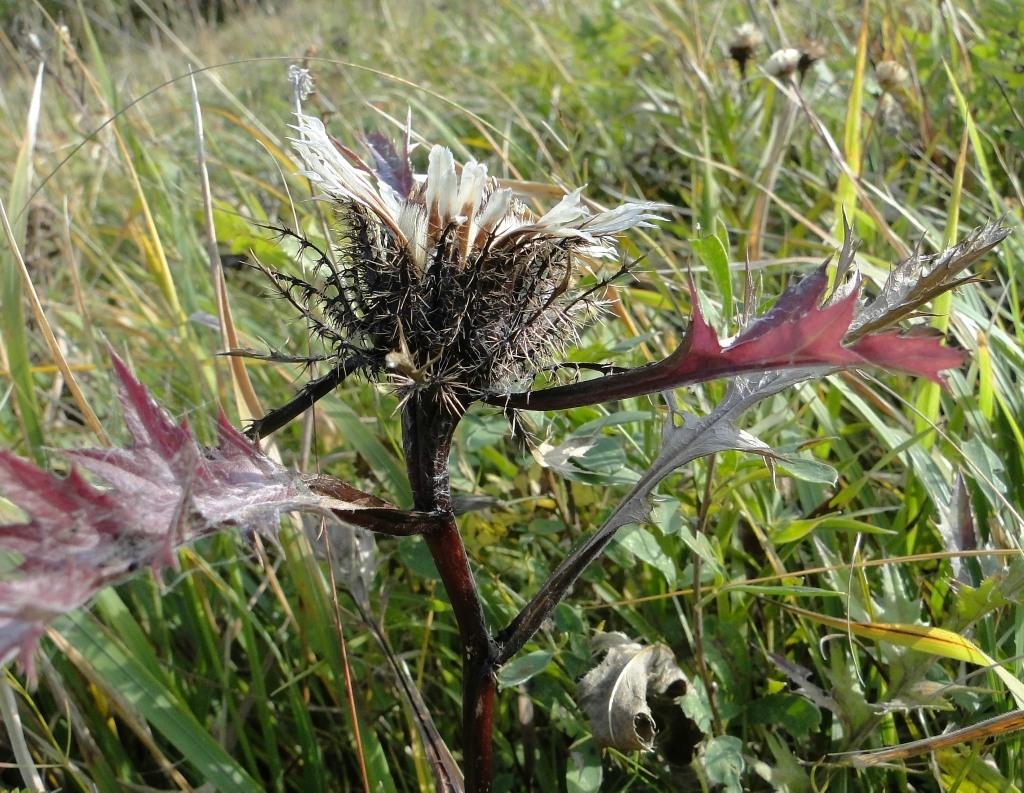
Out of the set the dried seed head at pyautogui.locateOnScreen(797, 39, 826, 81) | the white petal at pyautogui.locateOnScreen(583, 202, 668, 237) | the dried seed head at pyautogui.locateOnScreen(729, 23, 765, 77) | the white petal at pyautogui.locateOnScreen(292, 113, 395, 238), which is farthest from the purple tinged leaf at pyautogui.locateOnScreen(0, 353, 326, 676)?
the dried seed head at pyautogui.locateOnScreen(729, 23, 765, 77)

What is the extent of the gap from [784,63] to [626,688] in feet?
5.33

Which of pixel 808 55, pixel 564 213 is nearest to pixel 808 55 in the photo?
pixel 808 55

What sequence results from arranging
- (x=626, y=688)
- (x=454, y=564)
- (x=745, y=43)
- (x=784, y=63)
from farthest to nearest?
(x=745, y=43)
(x=784, y=63)
(x=626, y=688)
(x=454, y=564)

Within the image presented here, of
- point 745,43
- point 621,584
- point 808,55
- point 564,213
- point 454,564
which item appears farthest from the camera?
point 745,43

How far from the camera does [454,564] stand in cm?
91

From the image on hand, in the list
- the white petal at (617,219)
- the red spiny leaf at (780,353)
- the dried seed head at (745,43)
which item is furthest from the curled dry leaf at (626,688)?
the dried seed head at (745,43)

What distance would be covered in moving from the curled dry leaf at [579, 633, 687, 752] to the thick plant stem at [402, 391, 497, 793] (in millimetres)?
158

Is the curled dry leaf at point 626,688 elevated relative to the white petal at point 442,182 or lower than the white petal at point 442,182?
lower

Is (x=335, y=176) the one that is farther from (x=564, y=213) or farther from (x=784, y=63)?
(x=784, y=63)

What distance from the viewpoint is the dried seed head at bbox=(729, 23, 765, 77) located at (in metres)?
2.32

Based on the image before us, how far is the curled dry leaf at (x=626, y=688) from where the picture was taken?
3.34ft

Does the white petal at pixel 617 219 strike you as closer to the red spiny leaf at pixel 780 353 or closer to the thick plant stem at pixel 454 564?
the red spiny leaf at pixel 780 353

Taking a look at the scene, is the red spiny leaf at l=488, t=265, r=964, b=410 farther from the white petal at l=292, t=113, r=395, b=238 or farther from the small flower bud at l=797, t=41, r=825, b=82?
the small flower bud at l=797, t=41, r=825, b=82

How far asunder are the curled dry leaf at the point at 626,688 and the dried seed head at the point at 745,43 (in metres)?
1.83
